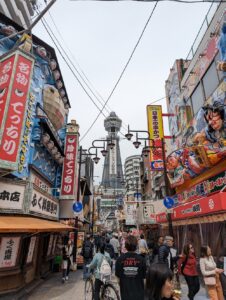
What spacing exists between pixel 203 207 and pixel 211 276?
3764 mm

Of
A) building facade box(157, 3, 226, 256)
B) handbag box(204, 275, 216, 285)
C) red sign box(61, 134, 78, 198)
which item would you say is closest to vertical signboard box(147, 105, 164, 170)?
building facade box(157, 3, 226, 256)

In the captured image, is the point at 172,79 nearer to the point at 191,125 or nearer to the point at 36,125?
the point at 191,125

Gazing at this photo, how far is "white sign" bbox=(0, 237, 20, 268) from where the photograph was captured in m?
8.27

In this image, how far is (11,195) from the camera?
8.70 m

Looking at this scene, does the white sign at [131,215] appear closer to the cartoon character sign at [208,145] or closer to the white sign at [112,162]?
the cartoon character sign at [208,145]

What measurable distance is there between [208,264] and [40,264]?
958 cm

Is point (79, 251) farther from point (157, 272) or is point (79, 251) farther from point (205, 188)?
point (157, 272)

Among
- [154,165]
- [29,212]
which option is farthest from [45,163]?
[154,165]

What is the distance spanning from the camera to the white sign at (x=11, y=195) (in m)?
8.36

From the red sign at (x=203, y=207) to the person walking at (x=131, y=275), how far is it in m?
4.89

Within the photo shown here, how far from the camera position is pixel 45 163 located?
13273mm

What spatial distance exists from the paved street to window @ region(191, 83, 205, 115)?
10.6m

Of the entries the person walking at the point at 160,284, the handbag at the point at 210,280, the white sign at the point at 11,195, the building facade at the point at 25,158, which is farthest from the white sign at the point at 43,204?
the person walking at the point at 160,284

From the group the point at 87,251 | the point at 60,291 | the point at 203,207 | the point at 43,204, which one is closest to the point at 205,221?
the point at 203,207
